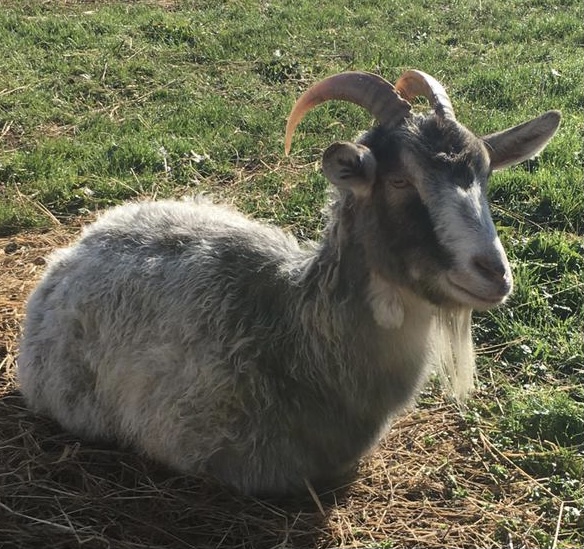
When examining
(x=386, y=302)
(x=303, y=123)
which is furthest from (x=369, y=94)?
(x=303, y=123)

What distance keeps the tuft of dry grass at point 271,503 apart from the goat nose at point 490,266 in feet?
4.37

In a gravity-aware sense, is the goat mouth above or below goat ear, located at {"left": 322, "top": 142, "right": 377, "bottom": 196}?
below

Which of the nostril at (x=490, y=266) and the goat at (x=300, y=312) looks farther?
A: the goat at (x=300, y=312)

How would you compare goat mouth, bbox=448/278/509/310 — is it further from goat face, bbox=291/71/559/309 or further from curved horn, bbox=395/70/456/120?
curved horn, bbox=395/70/456/120

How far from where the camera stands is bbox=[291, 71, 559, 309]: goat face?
123 inches

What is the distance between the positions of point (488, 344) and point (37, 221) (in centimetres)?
376

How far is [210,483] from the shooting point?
3783 millimetres

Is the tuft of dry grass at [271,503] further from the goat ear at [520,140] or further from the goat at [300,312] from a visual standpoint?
the goat ear at [520,140]

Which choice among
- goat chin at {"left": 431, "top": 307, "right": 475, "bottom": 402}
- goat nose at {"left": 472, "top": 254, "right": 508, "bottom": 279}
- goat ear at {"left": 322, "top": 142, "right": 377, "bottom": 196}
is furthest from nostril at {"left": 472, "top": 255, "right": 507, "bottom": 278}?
goat ear at {"left": 322, "top": 142, "right": 377, "bottom": 196}

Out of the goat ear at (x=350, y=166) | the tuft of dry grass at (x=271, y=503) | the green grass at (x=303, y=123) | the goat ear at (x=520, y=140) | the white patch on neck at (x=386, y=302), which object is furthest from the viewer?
the green grass at (x=303, y=123)

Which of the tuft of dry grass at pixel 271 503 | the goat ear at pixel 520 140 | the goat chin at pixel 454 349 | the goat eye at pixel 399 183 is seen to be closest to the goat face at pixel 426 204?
the goat eye at pixel 399 183

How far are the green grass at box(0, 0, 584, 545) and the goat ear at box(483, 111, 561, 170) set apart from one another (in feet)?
4.79

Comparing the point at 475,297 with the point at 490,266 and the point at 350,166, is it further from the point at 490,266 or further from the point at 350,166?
the point at 350,166

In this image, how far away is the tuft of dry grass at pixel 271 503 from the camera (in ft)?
11.8
